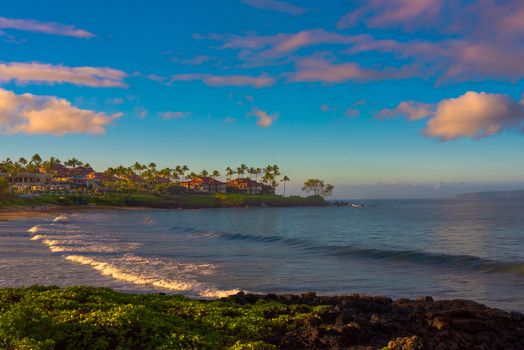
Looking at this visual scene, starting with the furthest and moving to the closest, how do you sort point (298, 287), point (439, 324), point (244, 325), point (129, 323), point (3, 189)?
point (3, 189)
point (298, 287)
point (244, 325)
point (439, 324)
point (129, 323)

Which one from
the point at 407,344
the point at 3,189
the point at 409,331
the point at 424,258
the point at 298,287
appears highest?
the point at 3,189

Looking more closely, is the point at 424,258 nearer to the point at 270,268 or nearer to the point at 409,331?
the point at 270,268

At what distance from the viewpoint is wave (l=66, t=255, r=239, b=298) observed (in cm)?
2191

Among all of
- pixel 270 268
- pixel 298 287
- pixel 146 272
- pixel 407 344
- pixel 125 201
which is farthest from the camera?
pixel 125 201

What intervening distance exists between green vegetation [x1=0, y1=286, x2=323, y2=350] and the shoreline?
25 millimetres

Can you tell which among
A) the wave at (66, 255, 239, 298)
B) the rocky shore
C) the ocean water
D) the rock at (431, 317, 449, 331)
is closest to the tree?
the ocean water

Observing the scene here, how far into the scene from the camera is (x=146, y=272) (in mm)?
26766

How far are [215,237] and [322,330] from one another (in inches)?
1748

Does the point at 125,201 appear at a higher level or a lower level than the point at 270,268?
higher

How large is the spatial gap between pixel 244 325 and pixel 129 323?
3214mm

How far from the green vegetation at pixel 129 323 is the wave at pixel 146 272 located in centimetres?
630

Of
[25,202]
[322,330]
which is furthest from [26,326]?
[25,202]

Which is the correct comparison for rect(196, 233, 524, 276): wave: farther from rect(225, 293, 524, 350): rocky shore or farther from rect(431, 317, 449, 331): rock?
rect(431, 317, 449, 331): rock

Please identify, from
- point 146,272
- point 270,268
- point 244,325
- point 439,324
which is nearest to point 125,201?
point 270,268
